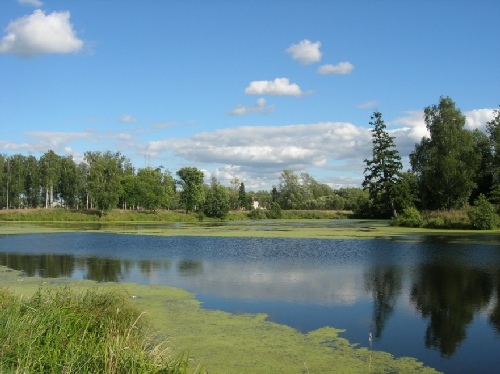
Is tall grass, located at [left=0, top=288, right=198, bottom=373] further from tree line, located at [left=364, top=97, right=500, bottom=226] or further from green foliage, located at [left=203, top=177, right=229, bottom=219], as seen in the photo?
green foliage, located at [left=203, top=177, right=229, bottom=219]

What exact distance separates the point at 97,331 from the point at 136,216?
66.8 meters

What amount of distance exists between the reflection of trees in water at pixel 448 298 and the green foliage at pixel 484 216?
22.3 meters

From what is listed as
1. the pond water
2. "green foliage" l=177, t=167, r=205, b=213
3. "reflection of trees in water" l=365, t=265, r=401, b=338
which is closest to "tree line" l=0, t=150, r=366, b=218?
"green foliage" l=177, t=167, r=205, b=213

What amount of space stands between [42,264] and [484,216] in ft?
112

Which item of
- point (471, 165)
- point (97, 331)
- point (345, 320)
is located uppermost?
point (471, 165)

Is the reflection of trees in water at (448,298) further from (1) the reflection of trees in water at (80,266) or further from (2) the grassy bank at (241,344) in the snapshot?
(1) the reflection of trees in water at (80,266)

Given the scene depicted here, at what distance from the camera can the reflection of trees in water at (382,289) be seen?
1078 centimetres

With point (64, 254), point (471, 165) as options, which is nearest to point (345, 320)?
point (64, 254)

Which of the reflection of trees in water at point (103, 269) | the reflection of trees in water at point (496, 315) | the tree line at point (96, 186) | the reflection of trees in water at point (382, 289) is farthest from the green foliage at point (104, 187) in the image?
the reflection of trees in water at point (496, 315)

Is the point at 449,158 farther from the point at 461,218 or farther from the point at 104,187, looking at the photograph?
the point at 104,187

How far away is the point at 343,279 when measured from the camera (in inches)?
634

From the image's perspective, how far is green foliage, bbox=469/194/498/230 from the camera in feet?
125

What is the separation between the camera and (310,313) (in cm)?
1116

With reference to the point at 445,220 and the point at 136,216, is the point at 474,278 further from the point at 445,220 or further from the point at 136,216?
the point at 136,216
